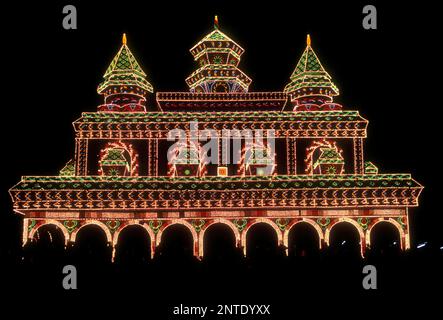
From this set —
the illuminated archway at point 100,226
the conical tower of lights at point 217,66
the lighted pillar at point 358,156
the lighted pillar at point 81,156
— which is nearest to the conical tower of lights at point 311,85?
the conical tower of lights at point 217,66

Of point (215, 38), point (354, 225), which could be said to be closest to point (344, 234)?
point (354, 225)

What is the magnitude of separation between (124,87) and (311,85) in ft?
38.1

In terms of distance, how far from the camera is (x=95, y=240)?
141 feet

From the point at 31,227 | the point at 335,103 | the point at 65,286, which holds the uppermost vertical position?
the point at 335,103

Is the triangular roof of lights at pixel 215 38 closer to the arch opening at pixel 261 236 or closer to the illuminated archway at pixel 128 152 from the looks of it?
the illuminated archway at pixel 128 152

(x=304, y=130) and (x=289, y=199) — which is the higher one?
(x=304, y=130)

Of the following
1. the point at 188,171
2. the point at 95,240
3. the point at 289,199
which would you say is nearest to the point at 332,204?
the point at 289,199

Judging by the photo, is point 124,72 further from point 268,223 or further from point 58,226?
point 268,223

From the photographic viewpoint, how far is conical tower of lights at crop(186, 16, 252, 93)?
48156mm

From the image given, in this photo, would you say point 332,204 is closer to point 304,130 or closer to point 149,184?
point 304,130

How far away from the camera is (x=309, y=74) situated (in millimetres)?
47938

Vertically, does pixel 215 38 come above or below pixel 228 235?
above

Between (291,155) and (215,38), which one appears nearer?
(291,155)

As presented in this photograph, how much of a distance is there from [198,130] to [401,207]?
12.5 m
